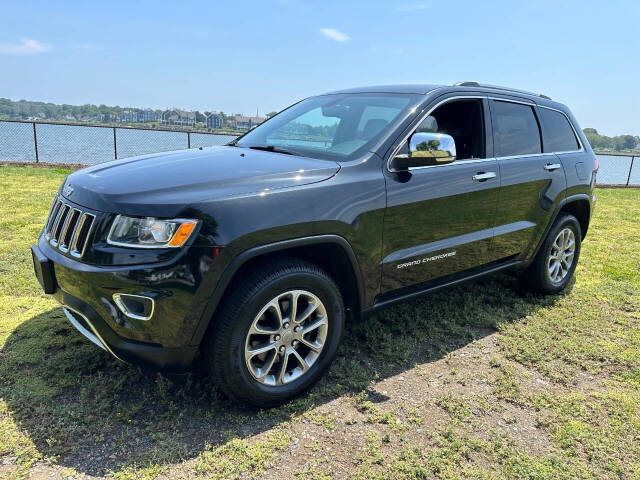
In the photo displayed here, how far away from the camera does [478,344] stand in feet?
12.3

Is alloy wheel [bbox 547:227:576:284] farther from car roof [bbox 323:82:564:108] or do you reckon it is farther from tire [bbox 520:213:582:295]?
car roof [bbox 323:82:564:108]

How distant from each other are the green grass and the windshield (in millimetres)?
1446

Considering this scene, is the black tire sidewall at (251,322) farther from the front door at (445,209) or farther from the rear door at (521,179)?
the rear door at (521,179)

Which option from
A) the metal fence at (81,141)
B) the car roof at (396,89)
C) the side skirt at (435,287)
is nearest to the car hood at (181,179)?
the side skirt at (435,287)

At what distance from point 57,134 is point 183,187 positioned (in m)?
14.6

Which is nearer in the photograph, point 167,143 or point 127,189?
point 127,189

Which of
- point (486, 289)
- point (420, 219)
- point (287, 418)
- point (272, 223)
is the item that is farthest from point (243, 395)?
point (486, 289)

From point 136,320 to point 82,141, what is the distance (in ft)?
48.1

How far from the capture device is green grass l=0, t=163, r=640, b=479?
237 cm

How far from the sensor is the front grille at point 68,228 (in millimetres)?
2477

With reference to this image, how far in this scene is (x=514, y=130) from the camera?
13.5ft

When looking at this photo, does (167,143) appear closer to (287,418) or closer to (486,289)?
(486,289)

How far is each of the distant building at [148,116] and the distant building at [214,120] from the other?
243 cm

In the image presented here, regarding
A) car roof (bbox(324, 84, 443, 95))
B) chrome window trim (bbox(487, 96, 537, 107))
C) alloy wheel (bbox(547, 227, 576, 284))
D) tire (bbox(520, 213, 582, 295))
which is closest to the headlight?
car roof (bbox(324, 84, 443, 95))
